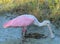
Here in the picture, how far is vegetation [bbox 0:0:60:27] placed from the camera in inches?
303

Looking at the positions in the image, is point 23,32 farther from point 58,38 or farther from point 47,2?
point 47,2

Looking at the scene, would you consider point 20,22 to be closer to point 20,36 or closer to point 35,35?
point 20,36

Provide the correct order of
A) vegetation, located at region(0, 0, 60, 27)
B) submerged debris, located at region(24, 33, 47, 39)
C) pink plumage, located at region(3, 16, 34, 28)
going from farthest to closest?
vegetation, located at region(0, 0, 60, 27), submerged debris, located at region(24, 33, 47, 39), pink plumage, located at region(3, 16, 34, 28)

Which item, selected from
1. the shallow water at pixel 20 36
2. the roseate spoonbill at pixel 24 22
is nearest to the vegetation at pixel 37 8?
the shallow water at pixel 20 36

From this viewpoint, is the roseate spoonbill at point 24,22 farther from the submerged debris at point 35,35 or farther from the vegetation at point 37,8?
the vegetation at point 37,8

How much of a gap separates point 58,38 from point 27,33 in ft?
2.56

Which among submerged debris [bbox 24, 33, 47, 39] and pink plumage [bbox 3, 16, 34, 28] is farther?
submerged debris [bbox 24, 33, 47, 39]

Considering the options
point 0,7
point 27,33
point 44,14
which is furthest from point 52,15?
point 0,7

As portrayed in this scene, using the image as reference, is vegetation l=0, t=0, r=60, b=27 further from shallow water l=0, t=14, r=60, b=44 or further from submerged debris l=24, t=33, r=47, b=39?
submerged debris l=24, t=33, r=47, b=39

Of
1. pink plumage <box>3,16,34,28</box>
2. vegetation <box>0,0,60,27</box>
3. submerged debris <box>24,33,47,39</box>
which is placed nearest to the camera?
pink plumage <box>3,16,34,28</box>

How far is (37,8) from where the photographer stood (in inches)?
314

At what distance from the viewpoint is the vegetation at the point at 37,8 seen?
7688 mm

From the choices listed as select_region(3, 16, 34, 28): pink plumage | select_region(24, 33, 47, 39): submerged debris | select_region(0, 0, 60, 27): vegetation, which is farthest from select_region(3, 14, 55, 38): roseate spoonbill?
select_region(0, 0, 60, 27): vegetation

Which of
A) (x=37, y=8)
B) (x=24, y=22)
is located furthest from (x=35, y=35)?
(x=37, y=8)
